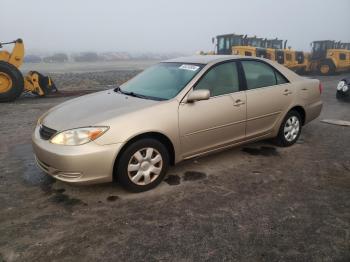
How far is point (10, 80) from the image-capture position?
1023 centimetres

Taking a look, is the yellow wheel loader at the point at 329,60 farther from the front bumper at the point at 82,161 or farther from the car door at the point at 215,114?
the front bumper at the point at 82,161

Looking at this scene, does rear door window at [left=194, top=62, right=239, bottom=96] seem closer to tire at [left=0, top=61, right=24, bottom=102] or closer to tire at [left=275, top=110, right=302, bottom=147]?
tire at [left=275, top=110, right=302, bottom=147]

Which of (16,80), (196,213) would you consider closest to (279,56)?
(16,80)

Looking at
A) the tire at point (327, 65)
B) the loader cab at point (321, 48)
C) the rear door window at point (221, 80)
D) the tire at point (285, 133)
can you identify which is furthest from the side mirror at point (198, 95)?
the loader cab at point (321, 48)

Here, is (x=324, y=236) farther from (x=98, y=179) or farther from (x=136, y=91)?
(x=136, y=91)

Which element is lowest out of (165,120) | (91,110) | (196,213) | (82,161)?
(196,213)

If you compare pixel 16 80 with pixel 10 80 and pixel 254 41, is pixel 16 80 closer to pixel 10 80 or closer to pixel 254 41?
pixel 10 80

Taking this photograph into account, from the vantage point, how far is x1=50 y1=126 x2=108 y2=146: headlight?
341 cm

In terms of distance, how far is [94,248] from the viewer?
2805mm

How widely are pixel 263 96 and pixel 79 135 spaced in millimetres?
2659

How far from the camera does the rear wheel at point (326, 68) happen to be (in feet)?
65.5

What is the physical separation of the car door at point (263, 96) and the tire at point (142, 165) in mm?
1479

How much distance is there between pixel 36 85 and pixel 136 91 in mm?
7976

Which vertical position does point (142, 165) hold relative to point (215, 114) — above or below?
below
